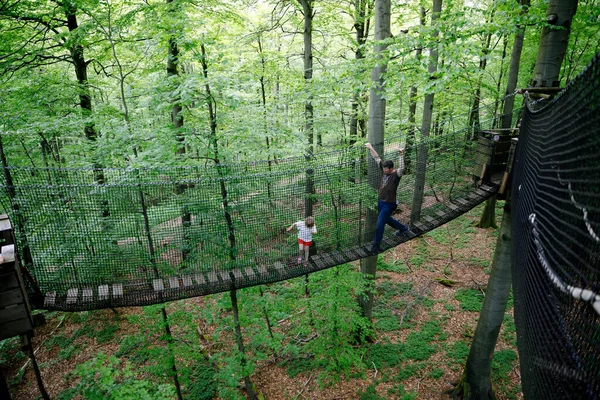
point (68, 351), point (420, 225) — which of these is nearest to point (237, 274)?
point (420, 225)

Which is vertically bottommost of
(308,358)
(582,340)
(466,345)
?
(308,358)

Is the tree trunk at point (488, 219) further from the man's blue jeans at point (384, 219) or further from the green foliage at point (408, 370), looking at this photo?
the man's blue jeans at point (384, 219)

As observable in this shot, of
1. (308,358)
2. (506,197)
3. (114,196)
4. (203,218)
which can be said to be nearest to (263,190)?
(203,218)

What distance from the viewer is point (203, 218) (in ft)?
11.4

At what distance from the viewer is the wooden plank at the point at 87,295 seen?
3070 mm

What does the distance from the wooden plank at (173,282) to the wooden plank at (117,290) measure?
1.46 feet

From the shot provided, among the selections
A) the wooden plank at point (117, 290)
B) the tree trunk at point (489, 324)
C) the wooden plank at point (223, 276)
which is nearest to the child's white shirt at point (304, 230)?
the wooden plank at point (223, 276)

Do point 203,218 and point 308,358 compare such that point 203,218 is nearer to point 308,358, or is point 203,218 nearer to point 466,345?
point 308,358

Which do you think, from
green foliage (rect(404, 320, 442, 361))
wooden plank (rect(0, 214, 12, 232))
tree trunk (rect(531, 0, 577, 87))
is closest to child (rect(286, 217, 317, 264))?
wooden plank (rect(0, 214, 12, 232))

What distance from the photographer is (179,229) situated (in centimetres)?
348

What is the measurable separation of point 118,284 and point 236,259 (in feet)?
3.77

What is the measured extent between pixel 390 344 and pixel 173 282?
3848 millimetres

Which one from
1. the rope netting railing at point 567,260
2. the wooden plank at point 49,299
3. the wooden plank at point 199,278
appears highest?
the rope netting railing at point 567,260

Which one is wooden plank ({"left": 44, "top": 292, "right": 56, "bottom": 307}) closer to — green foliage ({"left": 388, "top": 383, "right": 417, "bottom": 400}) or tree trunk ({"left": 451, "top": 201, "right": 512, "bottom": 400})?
green foliage ({"left": 388, "top": 383, "right": 417, "bottom": 400})
